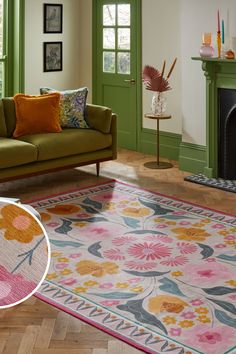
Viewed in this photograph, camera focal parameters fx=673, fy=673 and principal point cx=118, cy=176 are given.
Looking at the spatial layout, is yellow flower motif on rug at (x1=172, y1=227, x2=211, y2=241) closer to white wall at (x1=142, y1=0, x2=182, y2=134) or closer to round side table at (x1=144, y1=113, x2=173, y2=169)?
round side table at (x1=144, y1=113, x2=173, y2=169)

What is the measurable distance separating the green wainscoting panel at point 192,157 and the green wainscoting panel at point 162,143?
1.25ft

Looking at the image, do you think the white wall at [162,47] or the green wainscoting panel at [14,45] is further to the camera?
the green wainscoting panel at [14,45]

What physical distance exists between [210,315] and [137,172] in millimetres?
3560

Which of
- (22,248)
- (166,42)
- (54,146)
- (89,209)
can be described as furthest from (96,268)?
(166,42)

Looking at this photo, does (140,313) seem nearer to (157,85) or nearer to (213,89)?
(213,89)

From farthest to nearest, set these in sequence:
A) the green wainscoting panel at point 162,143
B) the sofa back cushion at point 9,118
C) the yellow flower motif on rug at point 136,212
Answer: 1. the green wainscoting panel at point 162,143
2. the sofa back cushion at point 9,118
3. the yellow flower motif on rug at point 136,212

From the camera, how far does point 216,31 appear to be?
681 cm

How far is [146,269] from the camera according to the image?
4500 millimetres

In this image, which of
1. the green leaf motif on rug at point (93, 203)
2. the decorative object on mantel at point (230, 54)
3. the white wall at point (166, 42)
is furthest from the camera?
the white wall at point (166, 42)

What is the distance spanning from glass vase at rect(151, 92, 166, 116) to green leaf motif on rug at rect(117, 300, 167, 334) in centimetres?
384

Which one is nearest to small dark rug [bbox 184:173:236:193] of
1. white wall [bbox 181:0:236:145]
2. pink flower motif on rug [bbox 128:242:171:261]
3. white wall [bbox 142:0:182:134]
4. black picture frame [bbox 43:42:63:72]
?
white wall [bbox 181:0:236:145]

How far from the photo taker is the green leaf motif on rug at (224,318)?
12.1 feet

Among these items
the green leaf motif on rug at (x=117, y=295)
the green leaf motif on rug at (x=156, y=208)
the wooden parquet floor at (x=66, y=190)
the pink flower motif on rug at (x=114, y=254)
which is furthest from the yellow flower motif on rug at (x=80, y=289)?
the green leaf motif on rug at (x=156, y=208)

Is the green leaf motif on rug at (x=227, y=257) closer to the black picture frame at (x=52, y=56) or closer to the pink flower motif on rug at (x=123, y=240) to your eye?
the pink flower motif on rug at (x=123, y=240)
